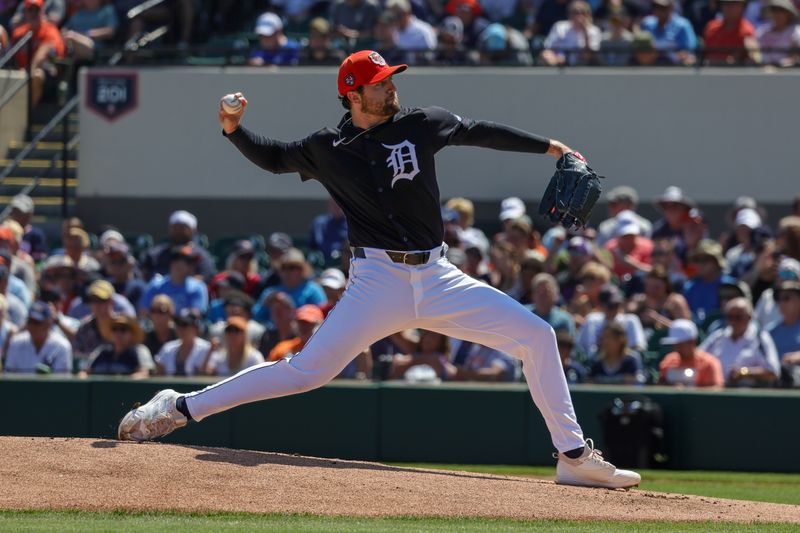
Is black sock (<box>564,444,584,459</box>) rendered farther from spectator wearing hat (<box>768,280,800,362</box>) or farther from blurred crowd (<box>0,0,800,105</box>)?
blurred crowd (<box>0,0,800,105</box>)

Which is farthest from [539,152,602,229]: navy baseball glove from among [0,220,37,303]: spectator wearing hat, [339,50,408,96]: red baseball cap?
[0,220,37,303]: spectator wearing hat

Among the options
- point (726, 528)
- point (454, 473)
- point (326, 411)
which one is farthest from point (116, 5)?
point (726, 528)

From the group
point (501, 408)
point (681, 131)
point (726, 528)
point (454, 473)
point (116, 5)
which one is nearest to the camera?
point (726, 528)

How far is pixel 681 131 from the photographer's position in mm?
15000

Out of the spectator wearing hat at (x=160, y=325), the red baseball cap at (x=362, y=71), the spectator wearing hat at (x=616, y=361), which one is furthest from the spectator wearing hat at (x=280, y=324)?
the red baseball cap at (x=362, y=71)

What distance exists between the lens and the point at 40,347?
37.0 ft

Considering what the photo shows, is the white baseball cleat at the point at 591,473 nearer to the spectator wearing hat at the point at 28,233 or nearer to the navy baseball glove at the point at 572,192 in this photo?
the navy baseball glove at the point at 572,192

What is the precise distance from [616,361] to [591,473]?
13.1ft

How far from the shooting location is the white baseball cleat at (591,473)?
660 cm

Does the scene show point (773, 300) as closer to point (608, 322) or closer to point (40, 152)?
point (608, 322)

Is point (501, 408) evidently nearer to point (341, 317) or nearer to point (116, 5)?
point (341, 317)

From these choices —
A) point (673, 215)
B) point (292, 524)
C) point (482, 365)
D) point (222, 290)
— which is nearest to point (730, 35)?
point (673, 215)

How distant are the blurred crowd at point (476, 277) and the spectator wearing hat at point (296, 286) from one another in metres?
0.01

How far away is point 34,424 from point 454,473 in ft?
16.1
